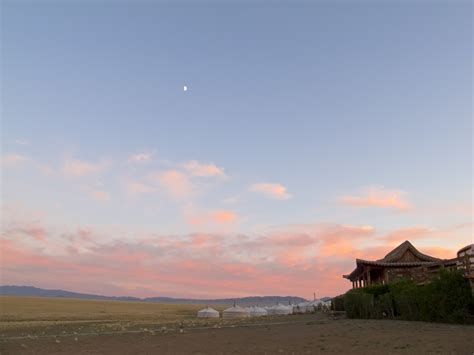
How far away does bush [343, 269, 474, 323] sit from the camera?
766 inches

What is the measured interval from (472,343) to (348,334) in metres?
5.62

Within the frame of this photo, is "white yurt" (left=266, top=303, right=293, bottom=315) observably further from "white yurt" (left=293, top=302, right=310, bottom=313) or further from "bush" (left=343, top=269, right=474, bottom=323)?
"bush" (left=343, top=269, right=474, bottom=323)

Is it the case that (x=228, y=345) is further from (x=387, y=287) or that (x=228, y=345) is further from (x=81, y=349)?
(x=387, y=287)

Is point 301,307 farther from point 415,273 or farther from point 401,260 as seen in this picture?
point 415,273

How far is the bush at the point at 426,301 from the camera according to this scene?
19.5m

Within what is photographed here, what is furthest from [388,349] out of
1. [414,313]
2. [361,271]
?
[361,271]

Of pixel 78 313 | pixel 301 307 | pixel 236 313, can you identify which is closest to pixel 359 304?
pixel 236 313

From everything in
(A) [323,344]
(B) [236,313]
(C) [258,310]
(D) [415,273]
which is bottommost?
(A) [323,344]

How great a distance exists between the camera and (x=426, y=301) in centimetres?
2123

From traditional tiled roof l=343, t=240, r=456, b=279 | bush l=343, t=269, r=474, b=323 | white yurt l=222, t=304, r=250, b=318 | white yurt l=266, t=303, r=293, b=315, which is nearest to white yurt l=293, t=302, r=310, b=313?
white yurt l=266, t=303, r=293, b=315

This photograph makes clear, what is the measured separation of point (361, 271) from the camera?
43.7 metres

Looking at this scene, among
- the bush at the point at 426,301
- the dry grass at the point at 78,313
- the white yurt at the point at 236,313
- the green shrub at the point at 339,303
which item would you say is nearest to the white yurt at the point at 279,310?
the white yurt at the point at 236,313

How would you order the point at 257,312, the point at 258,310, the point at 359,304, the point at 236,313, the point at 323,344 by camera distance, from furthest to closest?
the point at 258,310 → the point at 257,312 → the point at 236,313 → the point at 359,304 → the point at 323,344

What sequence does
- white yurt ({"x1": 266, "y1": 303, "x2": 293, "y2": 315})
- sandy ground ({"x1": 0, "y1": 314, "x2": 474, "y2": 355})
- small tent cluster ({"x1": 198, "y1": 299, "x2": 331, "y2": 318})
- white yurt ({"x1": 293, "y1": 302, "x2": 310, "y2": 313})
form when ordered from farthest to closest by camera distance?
white yurt ({"x1": 266, "y1": 303, "x2": 293, "y2": 315}) → white yurt ({"x1": 293, "y1": 302, "x2": 310, "y2": 313}) → small tent cluster ({"x1": 198, "y1": 299, "x2": 331, "y2": 318}) → sandy ground ({"x1": 0, "y1": 314, "x2": 474, "y2": 355})
